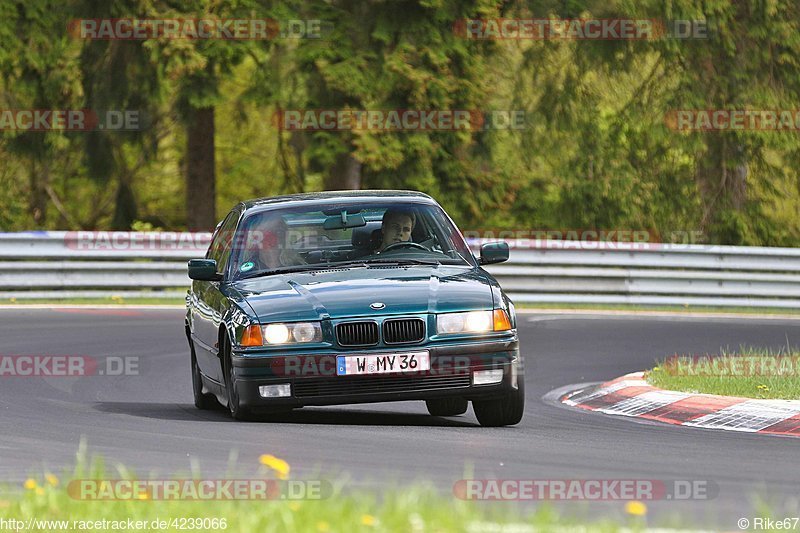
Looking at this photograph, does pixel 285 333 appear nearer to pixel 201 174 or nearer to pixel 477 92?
pixel 477 92

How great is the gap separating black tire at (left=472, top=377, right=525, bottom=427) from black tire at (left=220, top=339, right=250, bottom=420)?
150 cm

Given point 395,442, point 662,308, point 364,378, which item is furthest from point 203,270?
point 662,308

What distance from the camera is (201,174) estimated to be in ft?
110

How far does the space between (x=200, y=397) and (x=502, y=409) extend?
2.66 metres

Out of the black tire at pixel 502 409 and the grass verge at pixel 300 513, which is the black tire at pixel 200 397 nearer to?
the black tire at pixel 502 409

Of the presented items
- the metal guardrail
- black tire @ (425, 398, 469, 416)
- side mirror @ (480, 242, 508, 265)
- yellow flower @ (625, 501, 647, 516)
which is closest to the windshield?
side mirror @ (480, 242, 508, 265)

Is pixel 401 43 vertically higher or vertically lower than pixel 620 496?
higher

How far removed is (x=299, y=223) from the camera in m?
11.8

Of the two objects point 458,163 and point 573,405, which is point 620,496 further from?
point 458,163

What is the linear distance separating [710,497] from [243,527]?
2276mm

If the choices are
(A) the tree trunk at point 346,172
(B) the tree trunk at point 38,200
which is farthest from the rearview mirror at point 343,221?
(B) the tree trunk at point 38,200

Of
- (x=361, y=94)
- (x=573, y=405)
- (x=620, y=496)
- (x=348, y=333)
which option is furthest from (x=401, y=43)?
(x=620, y=496)

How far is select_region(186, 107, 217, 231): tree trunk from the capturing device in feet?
108

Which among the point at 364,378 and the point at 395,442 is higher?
the point at 364,378
